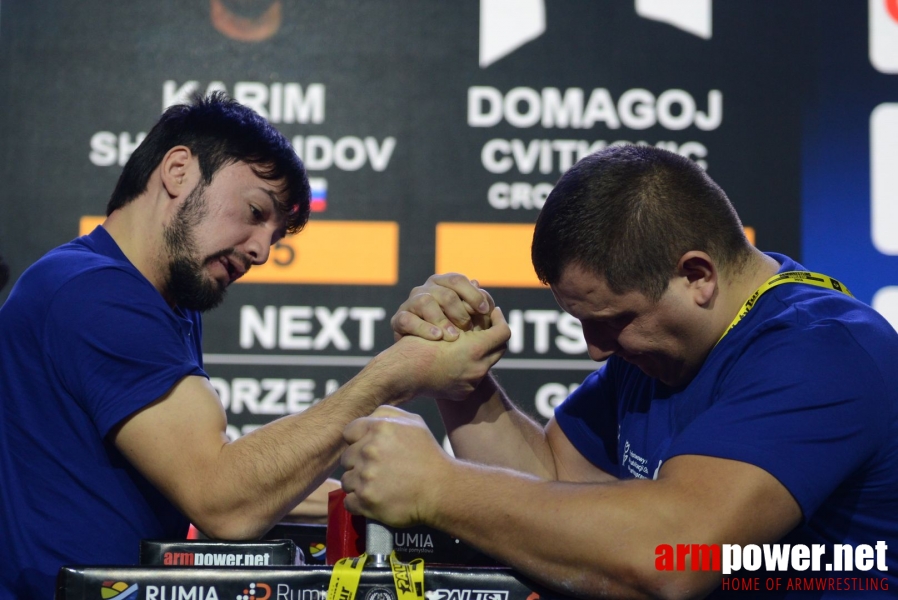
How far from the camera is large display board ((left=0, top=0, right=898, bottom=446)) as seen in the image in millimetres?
2652

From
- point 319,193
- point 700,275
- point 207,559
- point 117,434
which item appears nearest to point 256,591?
point 207,559

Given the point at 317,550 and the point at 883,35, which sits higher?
the point at 883,35

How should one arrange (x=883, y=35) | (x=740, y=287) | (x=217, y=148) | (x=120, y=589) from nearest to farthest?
(x=120, y=589), (x=740, y=287), (x=217, y=148), (x=883, y=35)

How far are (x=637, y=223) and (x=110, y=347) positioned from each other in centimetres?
76

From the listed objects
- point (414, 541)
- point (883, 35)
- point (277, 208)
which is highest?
point (883, 35)

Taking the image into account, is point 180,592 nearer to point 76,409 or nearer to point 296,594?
point 296,594

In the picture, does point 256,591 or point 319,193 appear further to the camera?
point 319,193

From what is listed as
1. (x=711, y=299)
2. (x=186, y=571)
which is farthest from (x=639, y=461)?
(x=186, y=571)

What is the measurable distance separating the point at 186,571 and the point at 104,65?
2286mm

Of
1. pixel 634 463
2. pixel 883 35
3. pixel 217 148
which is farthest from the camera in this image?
pixel 883 35

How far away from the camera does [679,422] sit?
121 cm

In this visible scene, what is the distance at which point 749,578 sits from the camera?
3.32 ft

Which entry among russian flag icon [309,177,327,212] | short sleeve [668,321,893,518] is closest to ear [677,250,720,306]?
short sleeve [668,321,893,518]

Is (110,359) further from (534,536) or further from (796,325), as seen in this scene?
(796,325)
